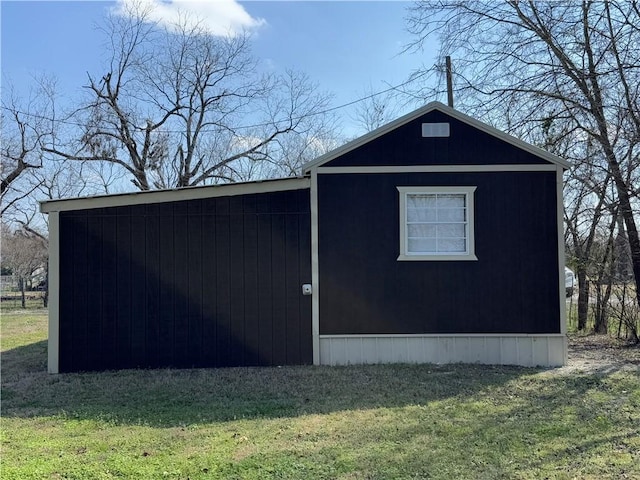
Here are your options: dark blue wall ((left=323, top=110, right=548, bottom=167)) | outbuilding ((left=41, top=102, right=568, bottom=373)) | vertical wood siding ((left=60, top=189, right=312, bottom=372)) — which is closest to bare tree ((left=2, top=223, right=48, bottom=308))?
vertical wood siding ((left=60, top=189, right=312, bottom=372))

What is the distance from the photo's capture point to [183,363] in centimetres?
671

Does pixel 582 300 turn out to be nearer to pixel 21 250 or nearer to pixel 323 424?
pixel 323 424

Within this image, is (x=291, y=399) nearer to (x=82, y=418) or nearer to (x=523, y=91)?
(x=82, y=418)

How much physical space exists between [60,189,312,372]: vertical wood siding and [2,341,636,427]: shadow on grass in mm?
326

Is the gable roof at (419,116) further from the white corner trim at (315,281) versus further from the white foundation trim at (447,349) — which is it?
the white foundation trim at (447,349)

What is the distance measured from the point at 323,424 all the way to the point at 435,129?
4435 mm

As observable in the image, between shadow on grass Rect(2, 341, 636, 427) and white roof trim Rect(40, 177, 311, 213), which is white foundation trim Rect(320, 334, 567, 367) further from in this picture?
white roof trim Rect(40, 177, 311, 213)

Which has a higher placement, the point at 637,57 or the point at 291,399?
the point at 637,57

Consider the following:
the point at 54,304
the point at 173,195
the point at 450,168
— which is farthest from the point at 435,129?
the point at 54,304

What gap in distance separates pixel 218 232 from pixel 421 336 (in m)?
3.22

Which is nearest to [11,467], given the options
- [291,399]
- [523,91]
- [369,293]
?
[291,399]

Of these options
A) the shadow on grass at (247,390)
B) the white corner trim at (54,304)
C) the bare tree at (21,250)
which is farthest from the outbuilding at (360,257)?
the bare tree at (21,250)

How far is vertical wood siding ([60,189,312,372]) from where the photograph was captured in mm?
6645

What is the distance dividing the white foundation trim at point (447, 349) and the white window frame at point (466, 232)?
3.62 feet
